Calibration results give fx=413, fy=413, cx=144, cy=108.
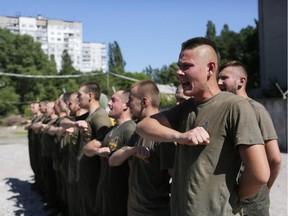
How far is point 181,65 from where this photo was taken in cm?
238

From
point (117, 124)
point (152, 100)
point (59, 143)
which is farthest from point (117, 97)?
point (59, 143)

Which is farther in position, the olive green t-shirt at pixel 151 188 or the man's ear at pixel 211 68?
the olive green t-shirt at pixel 151 188

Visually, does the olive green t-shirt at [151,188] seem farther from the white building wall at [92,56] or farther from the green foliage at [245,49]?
the white building wall at [92,56]

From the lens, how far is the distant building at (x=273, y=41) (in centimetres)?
2580

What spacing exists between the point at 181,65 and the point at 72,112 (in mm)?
4293

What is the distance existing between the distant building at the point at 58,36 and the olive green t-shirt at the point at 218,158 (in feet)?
318

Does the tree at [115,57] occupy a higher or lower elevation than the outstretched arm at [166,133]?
higher

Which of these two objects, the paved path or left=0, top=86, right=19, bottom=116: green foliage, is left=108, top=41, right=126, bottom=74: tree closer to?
left=0, top=86, right=19, bottom=116: green foliage

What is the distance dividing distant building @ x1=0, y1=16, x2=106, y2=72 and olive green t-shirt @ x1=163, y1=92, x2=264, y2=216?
318 ft

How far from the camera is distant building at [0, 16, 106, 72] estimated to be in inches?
3905

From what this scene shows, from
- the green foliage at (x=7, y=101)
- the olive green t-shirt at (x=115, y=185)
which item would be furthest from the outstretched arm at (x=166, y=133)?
the green foliage at (x=7, y=101)

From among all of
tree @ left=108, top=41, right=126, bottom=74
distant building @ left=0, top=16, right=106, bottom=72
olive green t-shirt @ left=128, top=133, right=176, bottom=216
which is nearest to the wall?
olive green t-shirt @ left=128, top=133, right=176, bottom=216

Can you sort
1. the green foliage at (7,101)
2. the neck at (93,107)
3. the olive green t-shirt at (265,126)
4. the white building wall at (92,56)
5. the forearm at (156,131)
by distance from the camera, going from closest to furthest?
the forearm at (156,131)
the olive green t-shirt at (265,126)
the neck at (93,107)
the green foliage at (7,101)
the white building wall at (92,56)

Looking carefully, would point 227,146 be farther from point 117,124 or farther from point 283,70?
point 283,70
